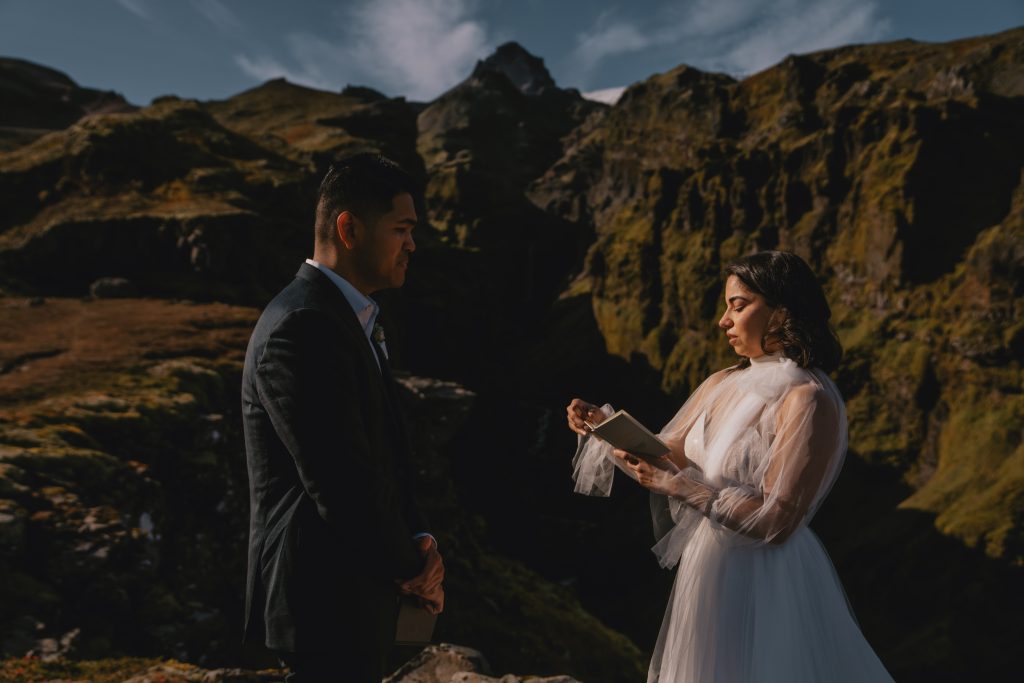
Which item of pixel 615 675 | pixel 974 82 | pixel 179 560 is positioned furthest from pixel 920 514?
pixel 179 560

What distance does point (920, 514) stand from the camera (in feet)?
105

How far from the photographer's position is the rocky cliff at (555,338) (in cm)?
1086

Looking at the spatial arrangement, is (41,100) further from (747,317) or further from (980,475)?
(747,317)

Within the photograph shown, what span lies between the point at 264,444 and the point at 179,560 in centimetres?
961

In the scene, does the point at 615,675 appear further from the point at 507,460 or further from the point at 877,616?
the point at 507,460

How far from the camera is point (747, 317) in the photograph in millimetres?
3467

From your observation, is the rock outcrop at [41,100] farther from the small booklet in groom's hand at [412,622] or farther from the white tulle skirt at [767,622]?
the white tulle skirt at [767,622]

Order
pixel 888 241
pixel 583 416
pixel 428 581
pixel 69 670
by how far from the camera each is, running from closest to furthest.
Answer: pixel 428 581 → pixel 583 416 → pixel 69 670 → pixel 888 241

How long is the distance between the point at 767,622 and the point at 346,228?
2.75m

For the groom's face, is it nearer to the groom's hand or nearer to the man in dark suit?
the man in dark suit

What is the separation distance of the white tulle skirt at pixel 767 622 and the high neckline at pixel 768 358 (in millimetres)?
880

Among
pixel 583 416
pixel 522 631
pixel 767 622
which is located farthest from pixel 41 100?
pixel 767 622

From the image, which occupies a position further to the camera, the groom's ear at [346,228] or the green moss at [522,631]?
the green moss at [522,631]

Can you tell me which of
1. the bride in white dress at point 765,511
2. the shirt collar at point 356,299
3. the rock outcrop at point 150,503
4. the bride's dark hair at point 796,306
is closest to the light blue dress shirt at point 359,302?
the shirt collar at point 356,299
